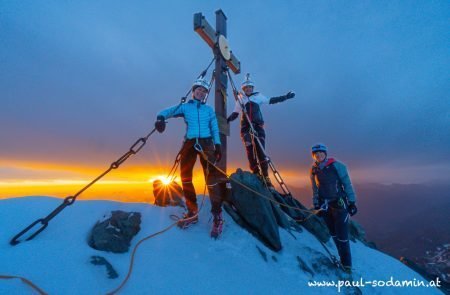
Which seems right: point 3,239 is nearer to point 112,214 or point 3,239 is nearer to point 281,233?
point 112,214

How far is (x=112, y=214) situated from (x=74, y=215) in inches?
29.4

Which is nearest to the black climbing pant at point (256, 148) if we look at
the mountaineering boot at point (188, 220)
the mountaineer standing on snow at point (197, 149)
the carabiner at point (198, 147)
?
the mountaineer standing on snow at point (197, 149)

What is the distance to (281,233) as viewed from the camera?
6.80 metres

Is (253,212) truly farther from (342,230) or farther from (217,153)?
(342,230)

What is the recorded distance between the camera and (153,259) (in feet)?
13.3

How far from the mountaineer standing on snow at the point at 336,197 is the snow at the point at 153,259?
0.75m

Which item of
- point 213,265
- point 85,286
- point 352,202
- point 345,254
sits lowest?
point 85,286

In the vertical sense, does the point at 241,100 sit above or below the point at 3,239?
above

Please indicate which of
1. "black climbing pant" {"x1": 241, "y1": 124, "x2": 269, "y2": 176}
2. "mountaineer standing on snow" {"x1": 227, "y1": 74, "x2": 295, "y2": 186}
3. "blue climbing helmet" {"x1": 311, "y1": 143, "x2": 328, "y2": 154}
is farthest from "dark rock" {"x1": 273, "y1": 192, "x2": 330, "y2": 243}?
"blue climbing helmet" {"x1": 311, "y1": 143, "x2": 328, "y2": 154}

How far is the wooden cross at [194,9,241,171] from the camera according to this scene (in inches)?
283

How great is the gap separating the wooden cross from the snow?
2651 millimetres

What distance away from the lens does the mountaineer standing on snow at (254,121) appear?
28.3ft

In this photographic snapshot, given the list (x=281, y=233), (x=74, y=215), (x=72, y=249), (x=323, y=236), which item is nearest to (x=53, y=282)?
(x=72, y=249)

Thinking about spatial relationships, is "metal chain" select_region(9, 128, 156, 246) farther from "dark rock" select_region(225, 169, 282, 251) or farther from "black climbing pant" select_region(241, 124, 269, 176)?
"black climbing pant" select_region(241, 124, 269, 176)
